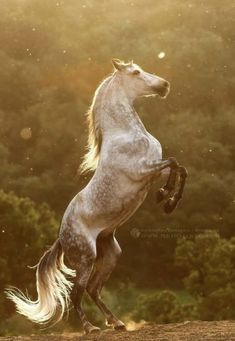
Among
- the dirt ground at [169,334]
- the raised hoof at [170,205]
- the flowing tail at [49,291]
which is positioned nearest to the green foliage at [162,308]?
the flowing tail at [49,291]

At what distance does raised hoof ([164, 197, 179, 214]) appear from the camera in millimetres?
8781

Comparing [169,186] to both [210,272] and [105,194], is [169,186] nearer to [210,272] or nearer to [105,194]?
[105,194]

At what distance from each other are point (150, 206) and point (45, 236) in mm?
12633

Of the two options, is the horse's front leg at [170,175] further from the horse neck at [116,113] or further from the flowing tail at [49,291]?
the flowing tail at [49,291]

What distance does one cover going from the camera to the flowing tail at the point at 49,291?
9.12 meters

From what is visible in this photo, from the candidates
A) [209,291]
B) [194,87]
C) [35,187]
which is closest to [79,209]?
[209,291]

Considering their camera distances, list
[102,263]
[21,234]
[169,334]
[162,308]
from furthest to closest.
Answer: [21,234] < [162,308] < [102,263] < [169,334]

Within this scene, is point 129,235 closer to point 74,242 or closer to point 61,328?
point 61,328

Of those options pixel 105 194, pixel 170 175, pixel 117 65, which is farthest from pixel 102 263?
pixel 117 65

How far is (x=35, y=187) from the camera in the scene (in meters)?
26.3

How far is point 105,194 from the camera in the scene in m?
8.62

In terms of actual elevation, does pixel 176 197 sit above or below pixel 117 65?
below

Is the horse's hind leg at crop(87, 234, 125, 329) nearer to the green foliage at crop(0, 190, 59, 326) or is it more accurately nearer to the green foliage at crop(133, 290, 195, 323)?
the green foliage at crop(133, 290, 195, 323)

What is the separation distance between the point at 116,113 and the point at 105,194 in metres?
1.18
